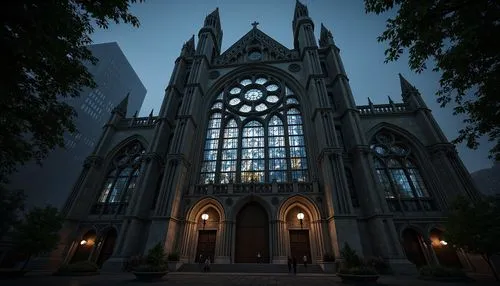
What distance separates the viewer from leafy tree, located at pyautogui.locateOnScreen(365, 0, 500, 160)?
6.21 m

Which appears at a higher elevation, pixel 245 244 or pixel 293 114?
pixel 293 114

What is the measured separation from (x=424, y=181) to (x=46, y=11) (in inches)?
1102

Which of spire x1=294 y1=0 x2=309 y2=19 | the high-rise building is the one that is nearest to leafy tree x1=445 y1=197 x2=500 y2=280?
spire x1=294 y1=0 x2=309 y2=19

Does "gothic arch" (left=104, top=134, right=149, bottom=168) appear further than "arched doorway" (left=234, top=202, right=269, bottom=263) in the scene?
Yes

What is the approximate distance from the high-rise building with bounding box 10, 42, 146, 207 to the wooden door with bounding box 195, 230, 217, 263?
39.2 metres

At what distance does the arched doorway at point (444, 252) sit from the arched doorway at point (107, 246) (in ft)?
98.0

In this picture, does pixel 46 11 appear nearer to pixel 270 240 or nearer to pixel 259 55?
pixel 270 240

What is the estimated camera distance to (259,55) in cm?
3262

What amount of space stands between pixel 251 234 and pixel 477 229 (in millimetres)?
15839

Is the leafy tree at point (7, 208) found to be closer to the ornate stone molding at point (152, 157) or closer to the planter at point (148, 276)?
the ornate stone molding at point (152, 157)

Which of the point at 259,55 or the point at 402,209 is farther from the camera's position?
the point at 259,55

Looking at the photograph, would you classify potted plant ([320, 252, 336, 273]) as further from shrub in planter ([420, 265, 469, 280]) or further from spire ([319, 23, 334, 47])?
spire ([319, 23, 334, 47])

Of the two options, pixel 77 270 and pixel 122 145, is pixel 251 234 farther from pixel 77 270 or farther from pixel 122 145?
pixel 122 145

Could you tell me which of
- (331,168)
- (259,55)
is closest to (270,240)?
(331,168)
